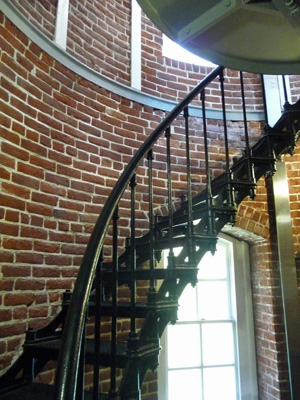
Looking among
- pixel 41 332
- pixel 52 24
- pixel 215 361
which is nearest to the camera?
pixel 41 332

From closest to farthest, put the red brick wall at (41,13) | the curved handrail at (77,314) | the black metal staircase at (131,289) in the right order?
the curved handrail at (77,314) < the black metal staircase at (131,289) < the red brick wall at (41,13)

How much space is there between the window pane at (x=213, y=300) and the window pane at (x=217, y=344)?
0.09 metres

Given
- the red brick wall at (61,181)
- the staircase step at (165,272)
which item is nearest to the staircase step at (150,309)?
the staircase step at (165,272)

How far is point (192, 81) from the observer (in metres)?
3.27

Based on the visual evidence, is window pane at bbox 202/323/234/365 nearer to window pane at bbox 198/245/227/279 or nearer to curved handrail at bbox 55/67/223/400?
window pane at bbox 198/245/227/279

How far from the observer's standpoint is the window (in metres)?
2.81

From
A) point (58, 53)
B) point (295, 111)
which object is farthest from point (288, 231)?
point (58, 53)

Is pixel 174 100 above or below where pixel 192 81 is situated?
below

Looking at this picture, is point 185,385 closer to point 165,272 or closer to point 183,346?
point 183,346

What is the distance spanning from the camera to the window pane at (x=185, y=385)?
2765 mm

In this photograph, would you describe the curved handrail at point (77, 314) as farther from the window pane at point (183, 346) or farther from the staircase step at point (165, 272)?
the window pane at point (183, 346)

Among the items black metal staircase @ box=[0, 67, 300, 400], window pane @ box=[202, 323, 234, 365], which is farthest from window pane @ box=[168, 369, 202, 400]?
black metal staircase @ box=[0, 67, 300, 400]

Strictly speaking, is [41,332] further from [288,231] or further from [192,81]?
[192,81]

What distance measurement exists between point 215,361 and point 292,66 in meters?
2.67
